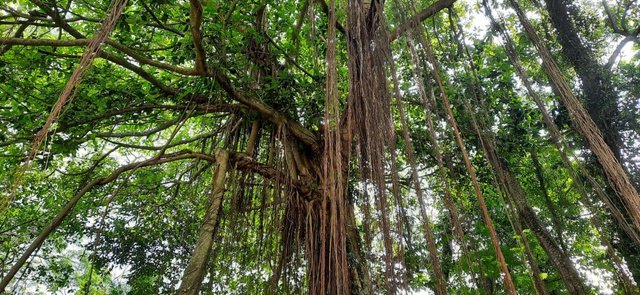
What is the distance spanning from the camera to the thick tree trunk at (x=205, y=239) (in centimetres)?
178

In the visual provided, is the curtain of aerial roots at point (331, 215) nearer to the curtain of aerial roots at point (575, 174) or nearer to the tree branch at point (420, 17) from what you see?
the tree branch at point (420, 17)

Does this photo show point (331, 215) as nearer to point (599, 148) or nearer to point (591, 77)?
point (599, 148)

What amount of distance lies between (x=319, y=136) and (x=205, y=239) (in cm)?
135

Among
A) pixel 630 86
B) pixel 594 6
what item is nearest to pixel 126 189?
pixel 630 86

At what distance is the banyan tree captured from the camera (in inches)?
70.4

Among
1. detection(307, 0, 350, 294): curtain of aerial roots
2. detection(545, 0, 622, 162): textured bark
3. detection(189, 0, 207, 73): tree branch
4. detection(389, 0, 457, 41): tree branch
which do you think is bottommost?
detection(307, 0, 350, 294): curtain of aerial roots

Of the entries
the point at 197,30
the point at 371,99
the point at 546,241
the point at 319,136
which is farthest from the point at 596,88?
the point at 197,30

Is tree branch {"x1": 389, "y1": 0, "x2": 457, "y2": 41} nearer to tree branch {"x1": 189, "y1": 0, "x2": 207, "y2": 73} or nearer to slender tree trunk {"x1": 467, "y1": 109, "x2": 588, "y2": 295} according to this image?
slender tree trunk {"x1": 467, "y1": 109, "x2": 588, "y2": 295}

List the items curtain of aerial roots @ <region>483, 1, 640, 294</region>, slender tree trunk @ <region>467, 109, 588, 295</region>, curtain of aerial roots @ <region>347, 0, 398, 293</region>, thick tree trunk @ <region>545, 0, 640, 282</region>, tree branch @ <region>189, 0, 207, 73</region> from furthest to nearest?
thick tree trunk @ <region>545, 0, 640, 282</region> → slender tree trunk @ <region>467, 109, 588, 295</region> → tree branch @ <region>189, 0, 207, 73</region> → curtain of aerial roots @ <region>483, 1, 640, 294</region> → curtain of aerial roots @ <region>347, 0, 398, 293</region>

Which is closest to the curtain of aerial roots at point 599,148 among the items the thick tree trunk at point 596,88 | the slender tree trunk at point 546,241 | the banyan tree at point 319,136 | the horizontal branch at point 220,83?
the banyan tree at point 319,136

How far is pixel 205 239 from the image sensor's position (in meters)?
1.97

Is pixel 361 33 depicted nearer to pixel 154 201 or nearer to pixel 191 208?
pixel 191 208

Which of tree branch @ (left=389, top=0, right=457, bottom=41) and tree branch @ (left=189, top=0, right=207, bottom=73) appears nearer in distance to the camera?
tree branch @ (left=189, top=0, right=207, bottom=73)

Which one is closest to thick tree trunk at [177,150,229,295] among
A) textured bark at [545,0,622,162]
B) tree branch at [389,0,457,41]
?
tree branch at [389,0,457,41]
